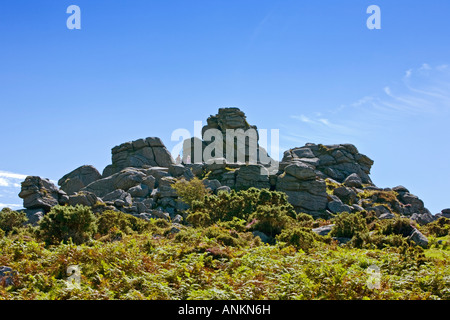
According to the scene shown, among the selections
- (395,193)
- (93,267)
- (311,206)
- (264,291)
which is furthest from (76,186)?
(264,291)

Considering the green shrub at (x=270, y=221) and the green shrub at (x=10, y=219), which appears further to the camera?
the green shrub at (x=10, y=219)

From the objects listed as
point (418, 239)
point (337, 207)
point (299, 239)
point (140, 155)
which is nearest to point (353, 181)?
point (337, 207)

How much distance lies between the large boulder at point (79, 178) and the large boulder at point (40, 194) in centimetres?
1987

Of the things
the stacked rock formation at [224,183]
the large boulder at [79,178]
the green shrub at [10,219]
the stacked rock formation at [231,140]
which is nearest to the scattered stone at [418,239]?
the stacked rock formation at [224,183]

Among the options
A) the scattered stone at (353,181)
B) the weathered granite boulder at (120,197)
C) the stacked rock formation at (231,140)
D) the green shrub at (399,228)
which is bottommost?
the green shrub at (399,228)

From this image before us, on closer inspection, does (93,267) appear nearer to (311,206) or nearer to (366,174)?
(311,206)

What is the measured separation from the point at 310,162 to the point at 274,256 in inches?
2926

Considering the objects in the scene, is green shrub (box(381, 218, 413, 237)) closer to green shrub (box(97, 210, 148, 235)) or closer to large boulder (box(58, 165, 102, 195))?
green shrub (box(97, 210, 148, 235))

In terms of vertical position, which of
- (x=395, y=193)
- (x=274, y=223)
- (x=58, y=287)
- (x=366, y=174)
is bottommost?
(x=58, y=287)

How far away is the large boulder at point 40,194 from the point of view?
5612 centimetres

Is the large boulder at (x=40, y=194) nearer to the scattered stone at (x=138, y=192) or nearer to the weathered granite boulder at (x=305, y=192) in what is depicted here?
the scattered stone at (x=138, y=192)

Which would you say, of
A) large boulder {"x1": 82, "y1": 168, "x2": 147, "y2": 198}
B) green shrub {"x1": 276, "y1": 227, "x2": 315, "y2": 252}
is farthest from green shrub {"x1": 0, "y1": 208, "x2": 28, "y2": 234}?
green shrub {"x1": 276, "y1": 227, "x2": 315, "y2": 252}

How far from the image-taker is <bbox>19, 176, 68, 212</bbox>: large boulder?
184 feet

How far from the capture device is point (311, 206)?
225ft
